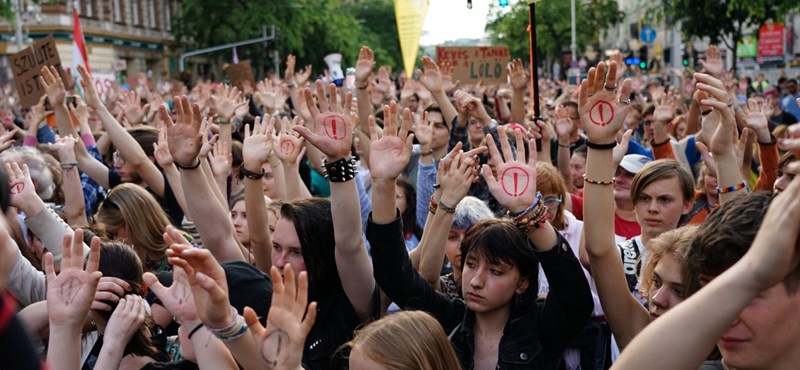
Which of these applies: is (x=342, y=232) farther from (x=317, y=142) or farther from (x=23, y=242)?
(x=23, y=242)

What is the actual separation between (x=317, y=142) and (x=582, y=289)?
1089 mm

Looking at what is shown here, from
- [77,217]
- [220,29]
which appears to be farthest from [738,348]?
[220,29]

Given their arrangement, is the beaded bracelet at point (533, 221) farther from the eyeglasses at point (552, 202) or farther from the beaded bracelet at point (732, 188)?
the eyeglasses at point (552, 202)

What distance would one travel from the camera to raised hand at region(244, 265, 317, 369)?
222 centimetres

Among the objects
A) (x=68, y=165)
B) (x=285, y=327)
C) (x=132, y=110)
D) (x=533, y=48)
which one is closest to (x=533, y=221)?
(x=285, y=327)

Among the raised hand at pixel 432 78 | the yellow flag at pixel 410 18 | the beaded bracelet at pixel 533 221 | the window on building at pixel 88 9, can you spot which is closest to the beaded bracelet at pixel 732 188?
the beaded bracelet at pixel 533 221

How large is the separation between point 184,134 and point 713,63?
4515mm

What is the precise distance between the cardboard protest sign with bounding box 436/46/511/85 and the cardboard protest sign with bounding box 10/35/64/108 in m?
5.01

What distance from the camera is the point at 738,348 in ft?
6.65

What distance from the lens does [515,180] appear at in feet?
10.5

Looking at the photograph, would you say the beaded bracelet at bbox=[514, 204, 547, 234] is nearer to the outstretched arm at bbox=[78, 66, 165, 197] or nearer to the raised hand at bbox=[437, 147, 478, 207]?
the raised hand at bbox=[437, 147, 478, 207]

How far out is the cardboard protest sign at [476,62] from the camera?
12.5m

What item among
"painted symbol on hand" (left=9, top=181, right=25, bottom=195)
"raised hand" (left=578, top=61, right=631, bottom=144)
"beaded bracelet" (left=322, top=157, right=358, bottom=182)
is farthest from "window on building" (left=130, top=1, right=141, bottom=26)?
"raised hand" (left=578, top=61, right=631, bottom=144)

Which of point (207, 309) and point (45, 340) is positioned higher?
point (207, 309)
